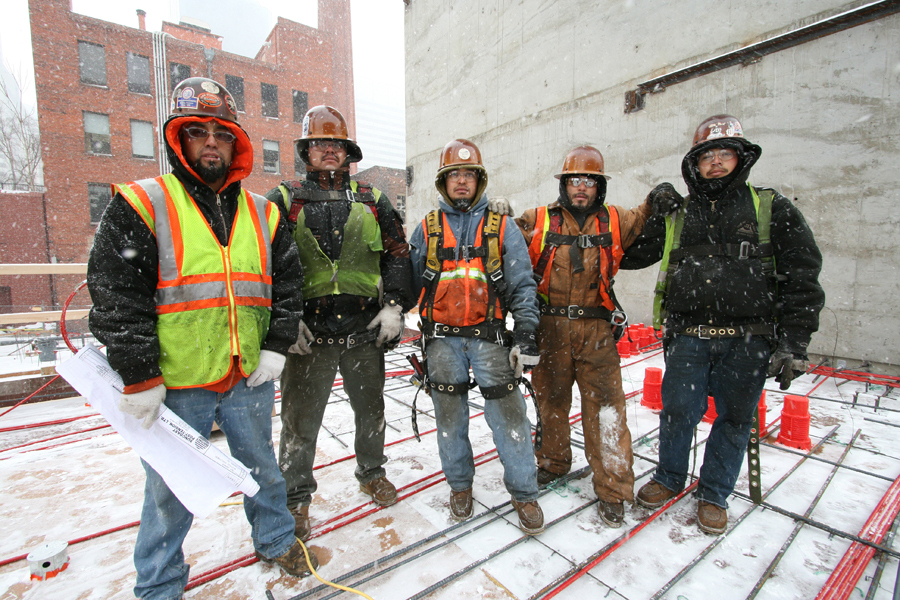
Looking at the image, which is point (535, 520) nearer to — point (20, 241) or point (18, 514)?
point (18, 514)

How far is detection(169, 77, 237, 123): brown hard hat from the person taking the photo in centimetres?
185

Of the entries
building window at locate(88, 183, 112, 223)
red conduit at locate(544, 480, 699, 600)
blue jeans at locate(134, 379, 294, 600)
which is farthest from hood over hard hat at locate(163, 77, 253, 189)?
building window at locate(88, 183, 112, 223)

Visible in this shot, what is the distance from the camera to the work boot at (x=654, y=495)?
2.61 meters

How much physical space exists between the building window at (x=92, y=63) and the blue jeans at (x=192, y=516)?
2377 centimetres

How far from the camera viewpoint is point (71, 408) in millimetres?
5566

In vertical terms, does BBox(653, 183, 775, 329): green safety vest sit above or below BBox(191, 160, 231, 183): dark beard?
below

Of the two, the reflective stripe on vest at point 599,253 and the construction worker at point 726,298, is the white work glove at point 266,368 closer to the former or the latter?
the reflective stripe on vest at point 599,253

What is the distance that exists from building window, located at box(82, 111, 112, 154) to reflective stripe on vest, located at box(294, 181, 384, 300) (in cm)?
2194

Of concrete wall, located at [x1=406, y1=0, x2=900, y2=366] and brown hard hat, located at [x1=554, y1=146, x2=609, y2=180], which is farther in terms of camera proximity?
concrete wall, located at [x1=406, y1=0, x2=900, y2=366]

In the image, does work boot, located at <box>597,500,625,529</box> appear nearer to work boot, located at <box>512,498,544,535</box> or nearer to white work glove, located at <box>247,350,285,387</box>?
work boot, located at <box>512,498,544,535</box>

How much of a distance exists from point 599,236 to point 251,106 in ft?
78.4

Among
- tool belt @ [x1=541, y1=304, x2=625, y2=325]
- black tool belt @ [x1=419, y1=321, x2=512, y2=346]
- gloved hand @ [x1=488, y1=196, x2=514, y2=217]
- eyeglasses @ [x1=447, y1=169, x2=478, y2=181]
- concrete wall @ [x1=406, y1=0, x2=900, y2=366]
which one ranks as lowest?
black tool belt @ [x1=419, y1=321, x2=512, y2=346]

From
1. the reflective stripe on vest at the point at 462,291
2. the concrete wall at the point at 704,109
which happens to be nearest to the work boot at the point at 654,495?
the reflective stripe on vest at the point at 462,291

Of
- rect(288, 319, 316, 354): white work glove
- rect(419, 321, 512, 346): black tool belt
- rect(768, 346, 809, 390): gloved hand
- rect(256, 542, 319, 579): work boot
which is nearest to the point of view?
rect(256, 542, 319, 579): work boot
